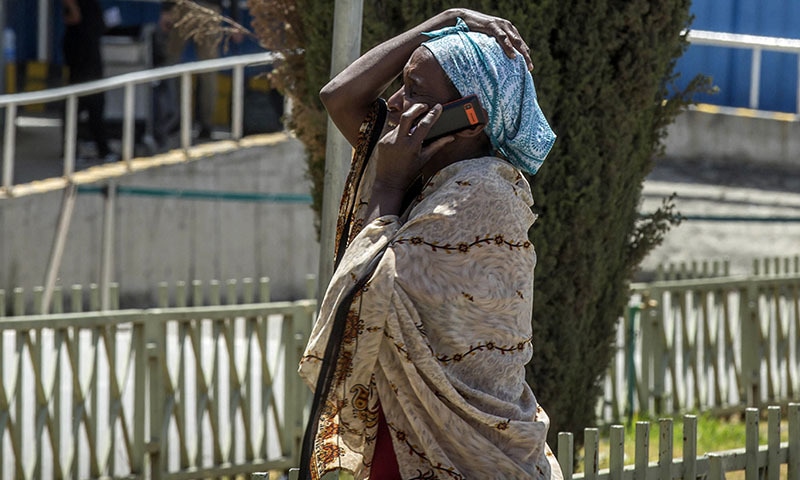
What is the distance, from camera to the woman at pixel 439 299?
2.57 meters

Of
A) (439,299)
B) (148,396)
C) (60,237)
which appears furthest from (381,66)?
(60,237)

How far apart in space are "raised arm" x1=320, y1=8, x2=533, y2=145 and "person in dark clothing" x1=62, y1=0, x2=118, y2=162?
30.5ft

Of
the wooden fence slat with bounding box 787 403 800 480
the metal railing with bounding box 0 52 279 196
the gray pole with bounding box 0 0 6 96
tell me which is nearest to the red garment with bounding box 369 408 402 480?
the wooden fence slat with bounding box 787 403 800 480

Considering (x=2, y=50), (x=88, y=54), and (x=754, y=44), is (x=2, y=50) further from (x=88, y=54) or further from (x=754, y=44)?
(x=754, y=44)

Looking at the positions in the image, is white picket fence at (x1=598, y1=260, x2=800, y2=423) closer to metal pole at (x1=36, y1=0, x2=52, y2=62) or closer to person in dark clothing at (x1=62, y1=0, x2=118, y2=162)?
person in dark clothing at (x1=62, y1=0, x2=118, y2=162)

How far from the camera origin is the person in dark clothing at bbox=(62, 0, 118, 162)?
11.9m

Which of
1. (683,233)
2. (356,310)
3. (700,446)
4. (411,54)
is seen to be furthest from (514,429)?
(683,233)

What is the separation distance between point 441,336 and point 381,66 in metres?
0.72

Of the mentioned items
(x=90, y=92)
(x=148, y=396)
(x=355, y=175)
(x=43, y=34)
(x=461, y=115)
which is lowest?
(x=148, y=396)

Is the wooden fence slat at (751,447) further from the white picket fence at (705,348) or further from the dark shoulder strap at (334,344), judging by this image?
the white picket fence at (705,348)

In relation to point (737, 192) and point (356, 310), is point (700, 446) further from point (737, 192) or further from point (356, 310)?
point (737, 192)

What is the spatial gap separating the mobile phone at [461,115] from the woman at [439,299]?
0.7 inches

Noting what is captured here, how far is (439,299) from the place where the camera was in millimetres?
2564

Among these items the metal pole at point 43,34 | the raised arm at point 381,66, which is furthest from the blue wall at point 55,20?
the raised arm at point 381,66
